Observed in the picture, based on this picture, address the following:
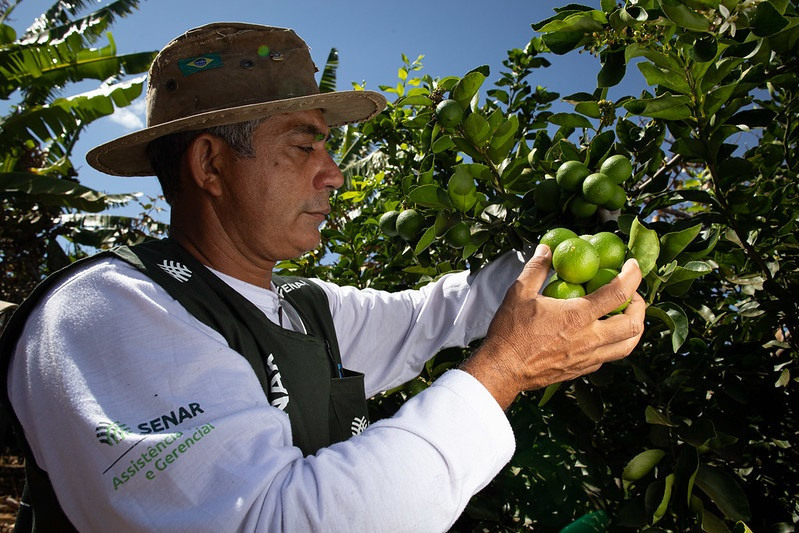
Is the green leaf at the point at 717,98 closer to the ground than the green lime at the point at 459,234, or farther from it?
farther from it

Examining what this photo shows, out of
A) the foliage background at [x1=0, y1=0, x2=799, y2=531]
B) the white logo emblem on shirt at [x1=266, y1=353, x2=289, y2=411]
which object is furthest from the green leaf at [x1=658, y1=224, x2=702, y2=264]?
the white logo emblem on shirt at [x1=266, y1=353, x2=289, y2=411]

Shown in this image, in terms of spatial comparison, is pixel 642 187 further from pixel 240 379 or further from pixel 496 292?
pixel 240 379

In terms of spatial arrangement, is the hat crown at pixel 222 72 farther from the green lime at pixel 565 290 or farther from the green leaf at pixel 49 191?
the green leaf at pixel 49 191

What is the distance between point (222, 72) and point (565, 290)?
3.60ft

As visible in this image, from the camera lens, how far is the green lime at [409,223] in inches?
72.0

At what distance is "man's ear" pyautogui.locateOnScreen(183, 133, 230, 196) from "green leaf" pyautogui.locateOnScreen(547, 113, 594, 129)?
37.5 inches

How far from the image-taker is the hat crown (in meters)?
1.69

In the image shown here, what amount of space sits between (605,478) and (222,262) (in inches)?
64.9

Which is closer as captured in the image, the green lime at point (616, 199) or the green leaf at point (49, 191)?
the green lime at point (616, 199)

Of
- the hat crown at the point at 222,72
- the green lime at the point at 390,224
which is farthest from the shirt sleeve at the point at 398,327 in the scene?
the hat crown at the point at 222,72

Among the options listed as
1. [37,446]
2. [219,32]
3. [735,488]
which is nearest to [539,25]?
[219,32]

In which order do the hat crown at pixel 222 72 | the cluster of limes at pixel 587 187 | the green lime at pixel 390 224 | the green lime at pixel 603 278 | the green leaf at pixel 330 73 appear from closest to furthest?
1. the green lime at pixel 603 278
2. the cluster of limes at pixel 587 187
3. the hat crown at pixel 222 72
4. the green lime at pixel 390 224
5. the green leaf at pixel 330 73

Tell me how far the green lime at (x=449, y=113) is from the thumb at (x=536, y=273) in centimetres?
50

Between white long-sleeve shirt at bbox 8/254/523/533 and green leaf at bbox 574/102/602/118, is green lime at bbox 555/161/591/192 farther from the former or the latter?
white long-sleeve shirt at bbox 8/254/523/533
